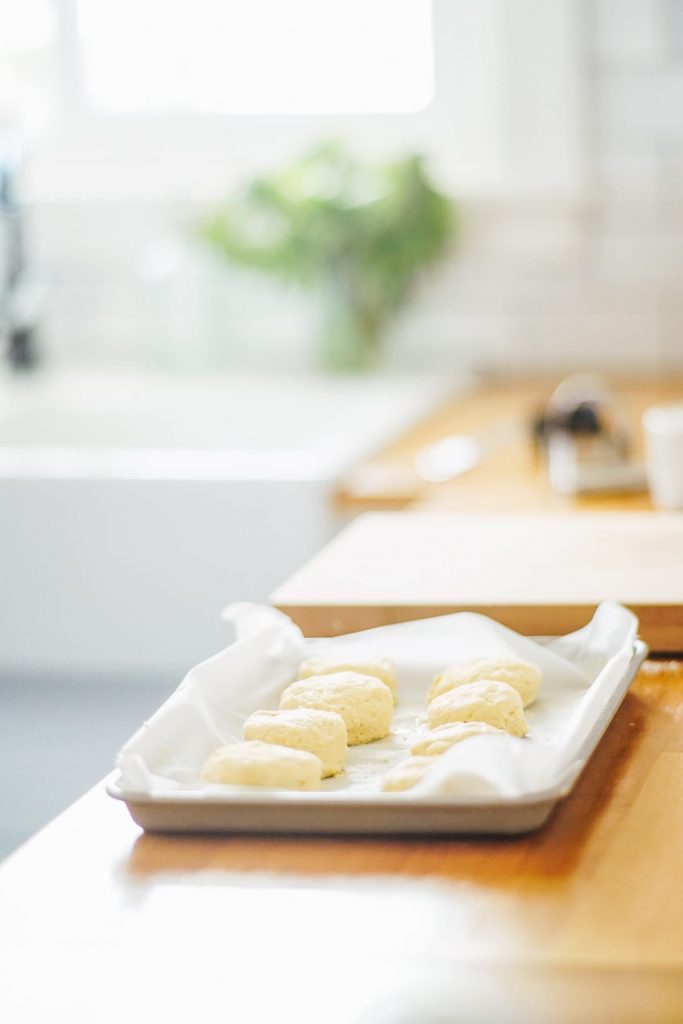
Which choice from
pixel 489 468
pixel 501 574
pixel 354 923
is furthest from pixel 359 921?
pixel 489 468

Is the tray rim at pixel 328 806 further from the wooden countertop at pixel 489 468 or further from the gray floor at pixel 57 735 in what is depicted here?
the gray floor at pixel 57 735

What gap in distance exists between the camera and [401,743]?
0.98 m

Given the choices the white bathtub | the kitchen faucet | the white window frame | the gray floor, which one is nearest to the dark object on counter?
the white bathtub

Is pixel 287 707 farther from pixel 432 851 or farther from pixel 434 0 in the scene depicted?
pixel 434 0

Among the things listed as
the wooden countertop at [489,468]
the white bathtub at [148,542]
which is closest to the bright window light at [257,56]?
the wooden countertop at [489,468]

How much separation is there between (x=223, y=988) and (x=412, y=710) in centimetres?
38

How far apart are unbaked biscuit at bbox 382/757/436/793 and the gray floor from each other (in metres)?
1.46

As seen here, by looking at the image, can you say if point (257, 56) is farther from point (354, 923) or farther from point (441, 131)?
point (354, 923)

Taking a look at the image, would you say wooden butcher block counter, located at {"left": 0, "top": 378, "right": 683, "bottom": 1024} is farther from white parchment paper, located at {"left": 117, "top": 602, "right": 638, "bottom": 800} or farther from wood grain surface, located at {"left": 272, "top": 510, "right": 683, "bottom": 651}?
wood grain surface, located at {"left": 272, "top": 510, "right": 683, "bottom": 651}

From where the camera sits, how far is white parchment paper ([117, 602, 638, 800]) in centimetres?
83

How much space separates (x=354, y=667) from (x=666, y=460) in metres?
0.86

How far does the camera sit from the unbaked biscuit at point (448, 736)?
35.4 inches

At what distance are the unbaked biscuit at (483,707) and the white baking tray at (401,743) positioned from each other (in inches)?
0.8

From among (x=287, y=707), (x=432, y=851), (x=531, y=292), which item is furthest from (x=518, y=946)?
(x=531, y=292)
